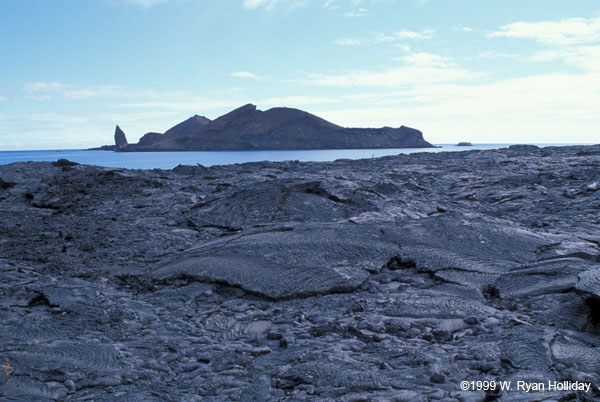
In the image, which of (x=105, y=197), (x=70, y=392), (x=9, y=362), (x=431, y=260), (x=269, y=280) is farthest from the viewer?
(x=105, y=197)

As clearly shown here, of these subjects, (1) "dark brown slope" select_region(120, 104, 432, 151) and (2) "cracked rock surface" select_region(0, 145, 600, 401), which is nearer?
(2) "cracked rock surface" select_region(0, 145, 600, 401)

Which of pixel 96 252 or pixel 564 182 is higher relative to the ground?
pixel 564 182

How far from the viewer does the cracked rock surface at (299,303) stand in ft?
6.34

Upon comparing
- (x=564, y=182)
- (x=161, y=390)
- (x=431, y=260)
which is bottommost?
(x=161, y=390)

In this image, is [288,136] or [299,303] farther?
[288,136]

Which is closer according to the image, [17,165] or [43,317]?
[43,317]

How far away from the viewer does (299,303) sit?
2.86 m

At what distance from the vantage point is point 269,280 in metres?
3.16

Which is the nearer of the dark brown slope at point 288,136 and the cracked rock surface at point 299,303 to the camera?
the cracked rock surface at point 299,303

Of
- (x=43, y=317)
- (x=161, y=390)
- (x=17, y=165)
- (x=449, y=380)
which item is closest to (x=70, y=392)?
(x=161, y=390)

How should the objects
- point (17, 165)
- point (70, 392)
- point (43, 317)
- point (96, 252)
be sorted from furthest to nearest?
1. point (17, 165)
2. point (96, 252)
3. point (43, 317)
4. point (70, 392)

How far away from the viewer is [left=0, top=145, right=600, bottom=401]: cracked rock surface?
1.93 meters

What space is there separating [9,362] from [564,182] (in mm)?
8842

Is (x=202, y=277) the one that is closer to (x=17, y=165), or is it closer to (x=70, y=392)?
(x=70, y=392)
